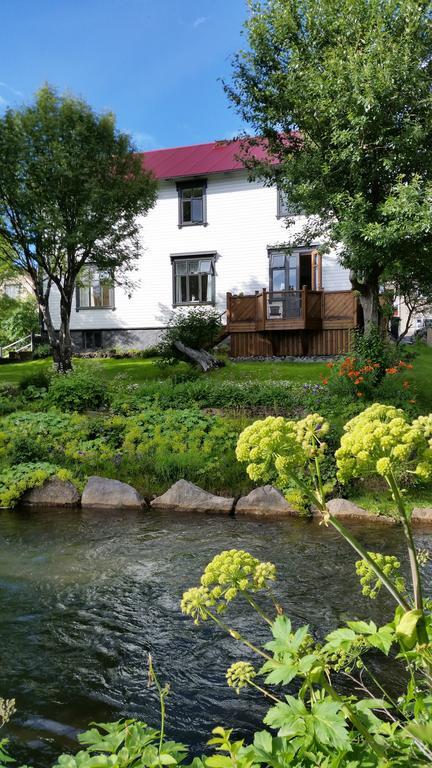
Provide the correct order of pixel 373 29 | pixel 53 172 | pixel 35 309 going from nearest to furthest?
Result: pixel 373 29, pixel 53 172, pixel 35 309

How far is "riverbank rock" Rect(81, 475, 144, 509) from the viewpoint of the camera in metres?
9.53

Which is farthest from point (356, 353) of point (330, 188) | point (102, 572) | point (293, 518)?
point (102, 572)

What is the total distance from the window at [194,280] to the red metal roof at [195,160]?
13.3ft

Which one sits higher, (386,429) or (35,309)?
(35,309)

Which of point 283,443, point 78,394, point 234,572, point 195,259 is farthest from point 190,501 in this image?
point 195,259

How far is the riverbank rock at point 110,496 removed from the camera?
9.53 meters

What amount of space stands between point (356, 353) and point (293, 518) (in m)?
5.60

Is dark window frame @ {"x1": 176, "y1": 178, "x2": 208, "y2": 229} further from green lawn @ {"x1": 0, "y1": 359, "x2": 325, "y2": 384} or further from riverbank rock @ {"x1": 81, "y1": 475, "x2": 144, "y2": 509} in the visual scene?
riverbank rock @ {"x1": 81, "y1": 475, "x2": 144, "y2": 509}

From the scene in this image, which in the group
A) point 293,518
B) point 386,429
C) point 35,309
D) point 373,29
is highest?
point 373,29

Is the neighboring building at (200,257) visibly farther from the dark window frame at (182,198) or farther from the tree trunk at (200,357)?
the tree trunk at (200,357)

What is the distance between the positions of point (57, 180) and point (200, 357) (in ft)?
23.9

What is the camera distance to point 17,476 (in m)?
10.0

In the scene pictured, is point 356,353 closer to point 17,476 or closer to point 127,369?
point 17,476

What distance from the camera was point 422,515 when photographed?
8617mm
